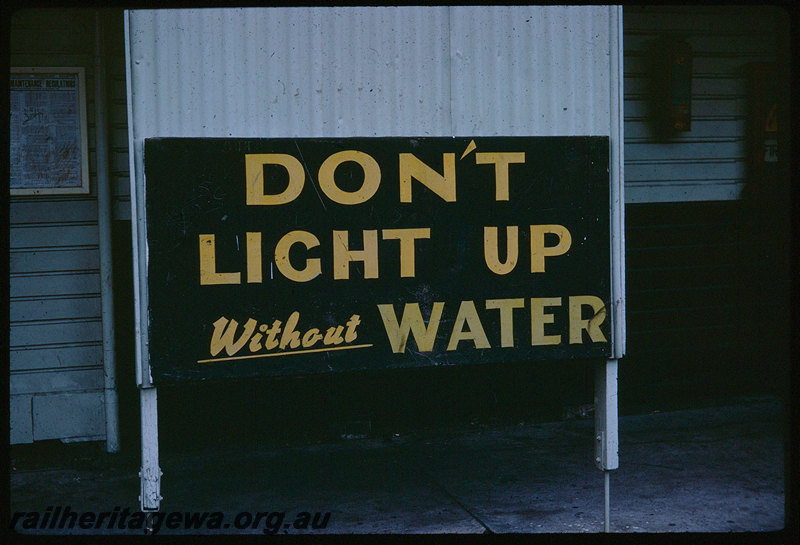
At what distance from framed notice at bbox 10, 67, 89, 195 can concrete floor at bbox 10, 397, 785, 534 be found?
1.90 meters

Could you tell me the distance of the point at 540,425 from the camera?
7254 mm

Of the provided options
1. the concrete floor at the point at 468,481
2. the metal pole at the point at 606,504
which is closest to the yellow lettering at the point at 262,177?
the concrete floor at the point at 468,481

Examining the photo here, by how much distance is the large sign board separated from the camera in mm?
4305

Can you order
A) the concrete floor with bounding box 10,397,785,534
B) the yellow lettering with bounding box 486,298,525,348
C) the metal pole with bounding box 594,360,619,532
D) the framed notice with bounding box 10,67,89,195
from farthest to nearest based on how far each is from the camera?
the framed notice with bounding box 10,67,89,195
the concrete floor with bounding box 10,397,785,534
the metal pole with bounding box 594,360,619,532
the yellow lettering with bounding box 486,298,525,348

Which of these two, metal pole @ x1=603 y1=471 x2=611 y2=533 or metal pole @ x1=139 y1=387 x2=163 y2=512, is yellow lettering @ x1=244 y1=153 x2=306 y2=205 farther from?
metal pole @ x1=603 y1=471 x2=611 y2=533

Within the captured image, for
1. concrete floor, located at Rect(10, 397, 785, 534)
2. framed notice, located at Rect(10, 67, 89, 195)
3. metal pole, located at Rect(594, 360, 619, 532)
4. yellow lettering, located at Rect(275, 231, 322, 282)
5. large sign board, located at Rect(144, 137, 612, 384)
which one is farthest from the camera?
framed notice, located at Rect(10, 67, 89, 195)

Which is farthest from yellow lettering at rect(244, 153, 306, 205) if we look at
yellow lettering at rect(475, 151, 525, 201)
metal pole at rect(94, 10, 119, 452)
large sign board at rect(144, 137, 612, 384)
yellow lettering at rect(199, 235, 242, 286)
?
metal pole at rect(94, 10, 119, 452)

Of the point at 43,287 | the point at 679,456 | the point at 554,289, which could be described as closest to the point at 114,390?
the point at 43,287

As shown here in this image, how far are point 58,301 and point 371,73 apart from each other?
10.4 ft

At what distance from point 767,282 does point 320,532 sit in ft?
15.8

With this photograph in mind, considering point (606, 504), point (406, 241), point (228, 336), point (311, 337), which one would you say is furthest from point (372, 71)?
point (606, 504)

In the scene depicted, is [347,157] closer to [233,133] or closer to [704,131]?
[233,133]

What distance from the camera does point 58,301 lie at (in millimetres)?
6367

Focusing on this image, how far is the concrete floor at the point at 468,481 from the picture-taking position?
200 inches
